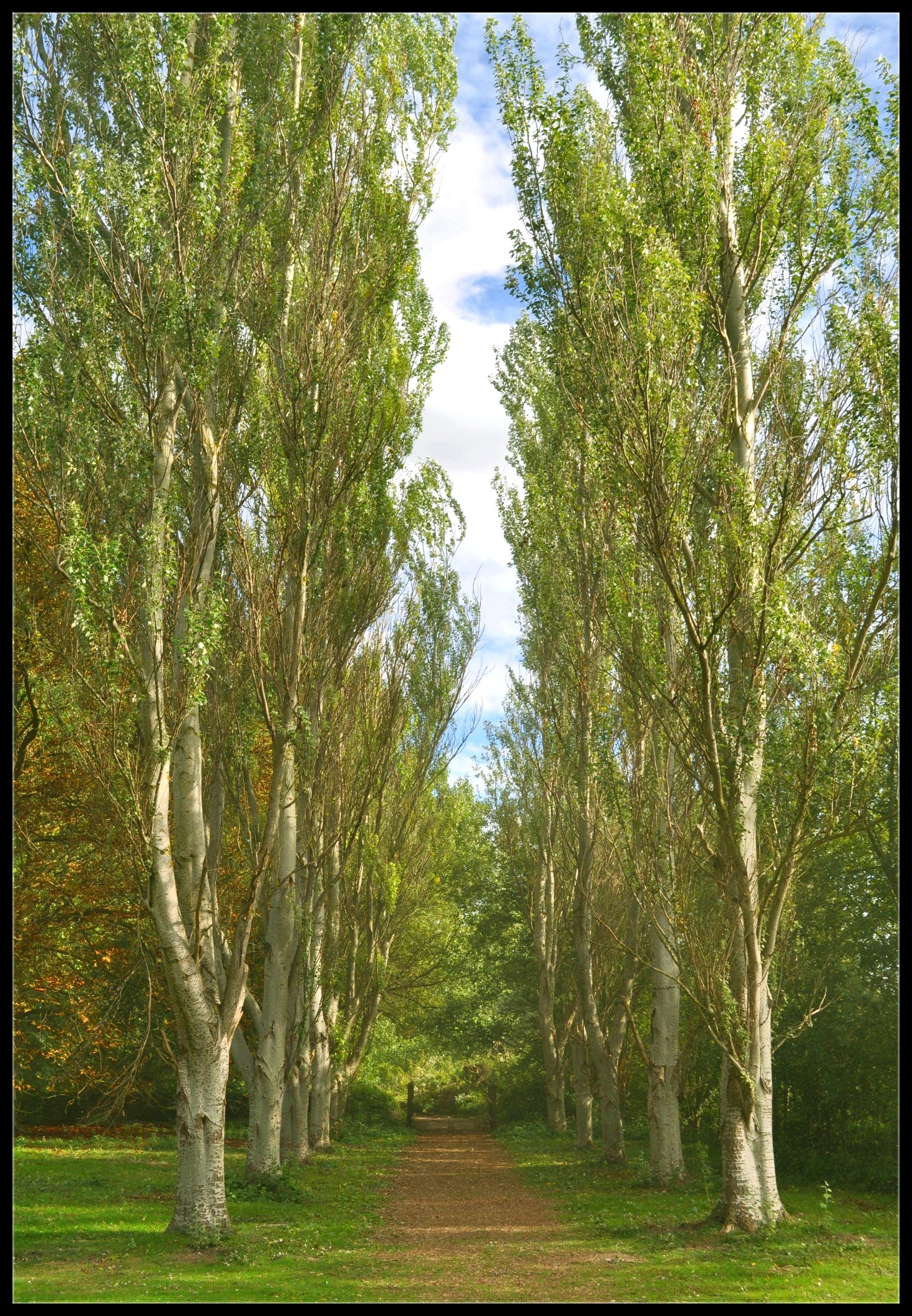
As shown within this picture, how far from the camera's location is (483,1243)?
32.5 ft

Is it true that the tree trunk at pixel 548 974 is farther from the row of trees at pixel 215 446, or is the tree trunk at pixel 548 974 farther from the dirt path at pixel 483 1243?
the row of trees at pixel 215 446

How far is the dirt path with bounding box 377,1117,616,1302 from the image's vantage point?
7664 millimetres

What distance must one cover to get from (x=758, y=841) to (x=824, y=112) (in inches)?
279

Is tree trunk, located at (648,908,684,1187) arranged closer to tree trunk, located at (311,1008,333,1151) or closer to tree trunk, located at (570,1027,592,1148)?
tree trunk, located at (570,1027,592,1148)

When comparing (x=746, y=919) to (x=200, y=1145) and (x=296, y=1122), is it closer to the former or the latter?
(x=200, y=1145)

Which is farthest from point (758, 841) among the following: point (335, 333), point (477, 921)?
point (477, 921)

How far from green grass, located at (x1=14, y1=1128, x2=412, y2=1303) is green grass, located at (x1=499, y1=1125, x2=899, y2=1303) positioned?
2.28m

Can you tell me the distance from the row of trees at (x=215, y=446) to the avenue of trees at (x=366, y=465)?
0.04m

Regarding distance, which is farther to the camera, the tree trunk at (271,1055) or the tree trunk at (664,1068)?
the tree trunk at (664,1068)

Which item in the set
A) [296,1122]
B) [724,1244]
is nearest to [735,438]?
[724,1244]

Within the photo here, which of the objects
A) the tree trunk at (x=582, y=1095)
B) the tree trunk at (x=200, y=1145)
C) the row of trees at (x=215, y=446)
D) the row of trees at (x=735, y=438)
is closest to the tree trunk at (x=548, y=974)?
the tree trunk at (x=582, y=1095)

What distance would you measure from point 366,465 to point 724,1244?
27.6 ft

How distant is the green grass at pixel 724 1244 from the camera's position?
736 cm

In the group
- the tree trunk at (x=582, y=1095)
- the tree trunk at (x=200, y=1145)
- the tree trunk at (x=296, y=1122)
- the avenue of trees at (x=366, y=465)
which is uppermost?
the avenue of trees at (x=366, y=465)
